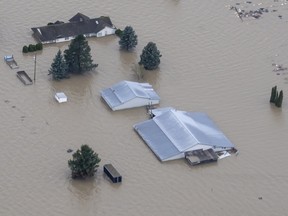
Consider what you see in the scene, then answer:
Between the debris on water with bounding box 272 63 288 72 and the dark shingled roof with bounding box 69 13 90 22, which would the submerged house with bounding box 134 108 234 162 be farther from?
the dark shingled roof with bounding box 69 13 90 22

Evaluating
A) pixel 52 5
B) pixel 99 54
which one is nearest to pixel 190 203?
pixel 99 54

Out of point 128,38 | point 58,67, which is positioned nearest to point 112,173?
point 58,67

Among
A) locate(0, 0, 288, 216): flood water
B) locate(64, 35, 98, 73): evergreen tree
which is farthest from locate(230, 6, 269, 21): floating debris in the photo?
locate(64, 35, 98, 73): evergreen tree

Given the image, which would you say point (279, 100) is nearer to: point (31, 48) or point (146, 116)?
point (146, 116)

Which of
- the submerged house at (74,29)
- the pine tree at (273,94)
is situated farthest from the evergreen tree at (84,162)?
the submerged house at (74,29)

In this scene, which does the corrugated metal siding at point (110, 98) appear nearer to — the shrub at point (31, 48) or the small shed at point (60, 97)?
the small shed at point (60, 97)
